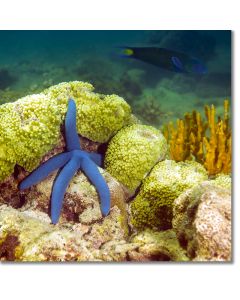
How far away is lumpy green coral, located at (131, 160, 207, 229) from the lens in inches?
98.0

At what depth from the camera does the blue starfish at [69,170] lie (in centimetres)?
236

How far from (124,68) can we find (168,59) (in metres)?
2.40

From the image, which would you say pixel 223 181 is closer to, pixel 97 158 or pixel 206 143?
pixel 206 143

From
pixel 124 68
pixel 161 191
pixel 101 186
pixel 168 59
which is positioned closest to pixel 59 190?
pixel 101 186

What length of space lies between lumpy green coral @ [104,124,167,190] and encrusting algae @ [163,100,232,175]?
20cm

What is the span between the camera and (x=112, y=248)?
2281 millimetres

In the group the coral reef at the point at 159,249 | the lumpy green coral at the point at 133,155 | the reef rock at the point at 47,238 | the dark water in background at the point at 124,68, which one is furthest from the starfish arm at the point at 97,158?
the dark water in background at the point at 124,68

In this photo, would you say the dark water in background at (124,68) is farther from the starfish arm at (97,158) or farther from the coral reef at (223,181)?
the starfish arm at (97,158)

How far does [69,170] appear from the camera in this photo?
240 cm

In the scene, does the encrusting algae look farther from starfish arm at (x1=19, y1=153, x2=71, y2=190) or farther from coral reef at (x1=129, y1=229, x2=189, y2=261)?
starfish arm at (x1=19, y1=153, x2=71, y2=190)

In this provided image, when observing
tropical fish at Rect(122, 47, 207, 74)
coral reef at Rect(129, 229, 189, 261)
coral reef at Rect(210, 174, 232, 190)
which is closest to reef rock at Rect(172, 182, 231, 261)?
coral reef at Rect(129, 229, 189, 261)

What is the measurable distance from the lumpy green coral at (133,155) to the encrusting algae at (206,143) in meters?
0.20

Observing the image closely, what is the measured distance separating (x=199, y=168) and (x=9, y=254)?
148 cm
